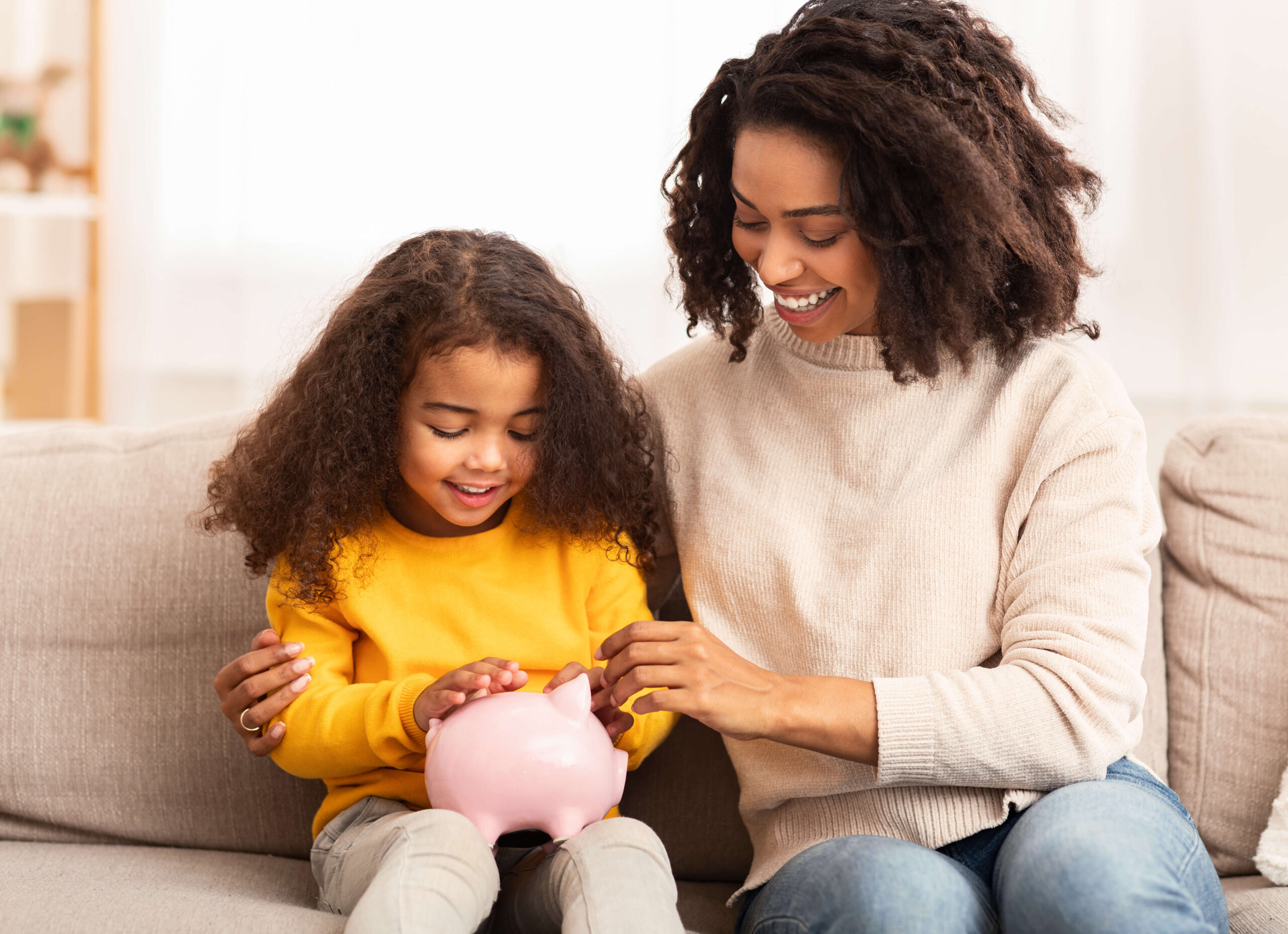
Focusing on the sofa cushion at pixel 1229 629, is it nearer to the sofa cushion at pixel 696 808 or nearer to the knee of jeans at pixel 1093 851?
the knee of jeans at pixel 1093 851

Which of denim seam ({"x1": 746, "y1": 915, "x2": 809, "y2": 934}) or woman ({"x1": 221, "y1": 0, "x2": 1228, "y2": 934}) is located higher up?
woman ({"x1": 221, "y1": 0, "x2": 1228, "y2": 934})

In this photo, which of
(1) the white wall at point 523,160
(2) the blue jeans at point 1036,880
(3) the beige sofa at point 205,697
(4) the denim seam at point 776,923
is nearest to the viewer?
(2) the blue jeans at point 1036,880

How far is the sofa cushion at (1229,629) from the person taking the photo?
1.43 meters

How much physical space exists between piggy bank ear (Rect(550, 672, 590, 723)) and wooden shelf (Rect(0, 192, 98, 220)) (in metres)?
2.16

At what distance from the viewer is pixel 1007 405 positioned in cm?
130

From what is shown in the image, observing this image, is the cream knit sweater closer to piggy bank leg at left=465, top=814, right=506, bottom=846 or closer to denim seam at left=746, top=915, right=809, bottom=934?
denim seam at left=746, top=915, right=809, bottom=934

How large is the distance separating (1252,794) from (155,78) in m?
2.61

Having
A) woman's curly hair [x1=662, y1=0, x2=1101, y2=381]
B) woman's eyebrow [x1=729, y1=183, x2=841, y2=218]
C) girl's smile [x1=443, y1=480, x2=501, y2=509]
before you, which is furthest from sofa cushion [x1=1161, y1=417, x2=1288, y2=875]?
girl's smile [x1=443, y1=480, x2=501, y2=509]

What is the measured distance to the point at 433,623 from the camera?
1.33 metres

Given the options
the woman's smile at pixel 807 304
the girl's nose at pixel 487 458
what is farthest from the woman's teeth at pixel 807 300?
the girl's nose at pixel 487 458

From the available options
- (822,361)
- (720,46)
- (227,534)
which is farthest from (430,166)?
(822,361)

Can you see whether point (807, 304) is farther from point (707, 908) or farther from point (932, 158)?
point (707, 908)

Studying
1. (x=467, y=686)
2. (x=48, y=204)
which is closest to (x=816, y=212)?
(x=467, y=686)

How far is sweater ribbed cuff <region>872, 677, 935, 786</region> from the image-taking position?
115 centimetres
